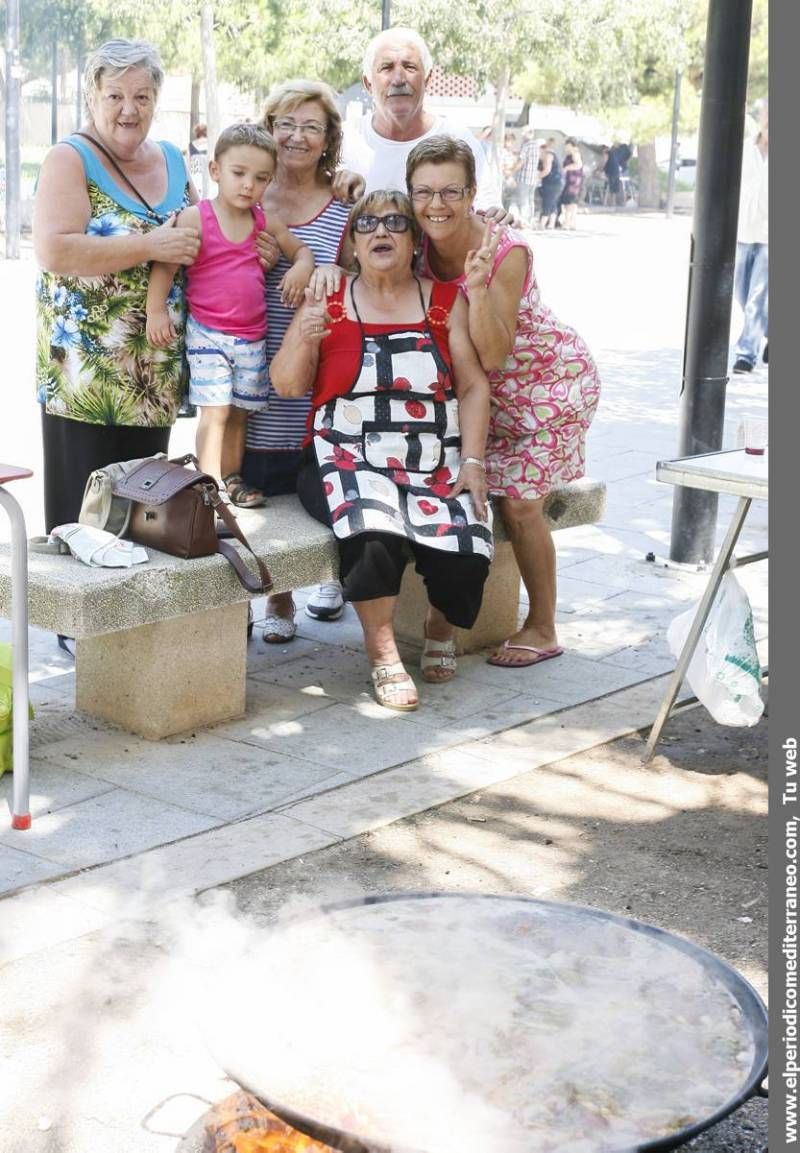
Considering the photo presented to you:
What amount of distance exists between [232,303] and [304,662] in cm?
125

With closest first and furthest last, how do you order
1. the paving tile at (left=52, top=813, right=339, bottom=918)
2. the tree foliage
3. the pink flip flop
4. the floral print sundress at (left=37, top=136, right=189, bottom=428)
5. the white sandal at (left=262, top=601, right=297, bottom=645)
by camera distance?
the paving tile at (left=52, top=813, right=339, bottom=918), the floral print sundress at (left=37, top=136, right=189, bottom=428), the pink flip flop, the white sandal at (left=262, top=601, right=297, bottom=645), the tree foliage

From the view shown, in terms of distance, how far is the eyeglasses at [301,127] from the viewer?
5.04 metres

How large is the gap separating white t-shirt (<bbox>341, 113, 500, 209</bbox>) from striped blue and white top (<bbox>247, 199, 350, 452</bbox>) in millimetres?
199

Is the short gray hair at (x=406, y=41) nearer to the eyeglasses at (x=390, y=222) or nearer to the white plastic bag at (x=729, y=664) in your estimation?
the eyeglasses at (x=390, y=222)

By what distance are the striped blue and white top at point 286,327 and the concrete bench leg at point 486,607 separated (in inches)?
27.5

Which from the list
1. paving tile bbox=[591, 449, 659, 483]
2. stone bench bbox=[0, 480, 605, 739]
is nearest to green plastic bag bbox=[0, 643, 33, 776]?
stone bench bbox=[0, 480, 605, 739]

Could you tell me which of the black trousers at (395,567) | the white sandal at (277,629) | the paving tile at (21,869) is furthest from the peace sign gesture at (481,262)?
the paving tile at (21,869)

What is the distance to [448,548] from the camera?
494 cm

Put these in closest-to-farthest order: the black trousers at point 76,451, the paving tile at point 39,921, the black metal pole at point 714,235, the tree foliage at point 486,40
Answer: the paving tile at point 39,921
the black trousers at point 76,451
the black metal pole at point 714,235
the tree foliage at point 486,40

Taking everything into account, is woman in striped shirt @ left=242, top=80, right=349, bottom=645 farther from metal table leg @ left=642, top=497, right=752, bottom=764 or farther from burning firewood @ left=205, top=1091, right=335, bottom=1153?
burning firewood @ left=205, top=1091, right=335, bottom=1153

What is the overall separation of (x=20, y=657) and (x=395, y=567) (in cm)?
135

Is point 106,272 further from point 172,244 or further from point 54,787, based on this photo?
point 54,787

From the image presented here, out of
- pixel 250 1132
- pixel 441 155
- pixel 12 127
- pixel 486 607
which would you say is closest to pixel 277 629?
pixel 486 607

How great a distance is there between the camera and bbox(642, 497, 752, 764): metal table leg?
14.7 feet
